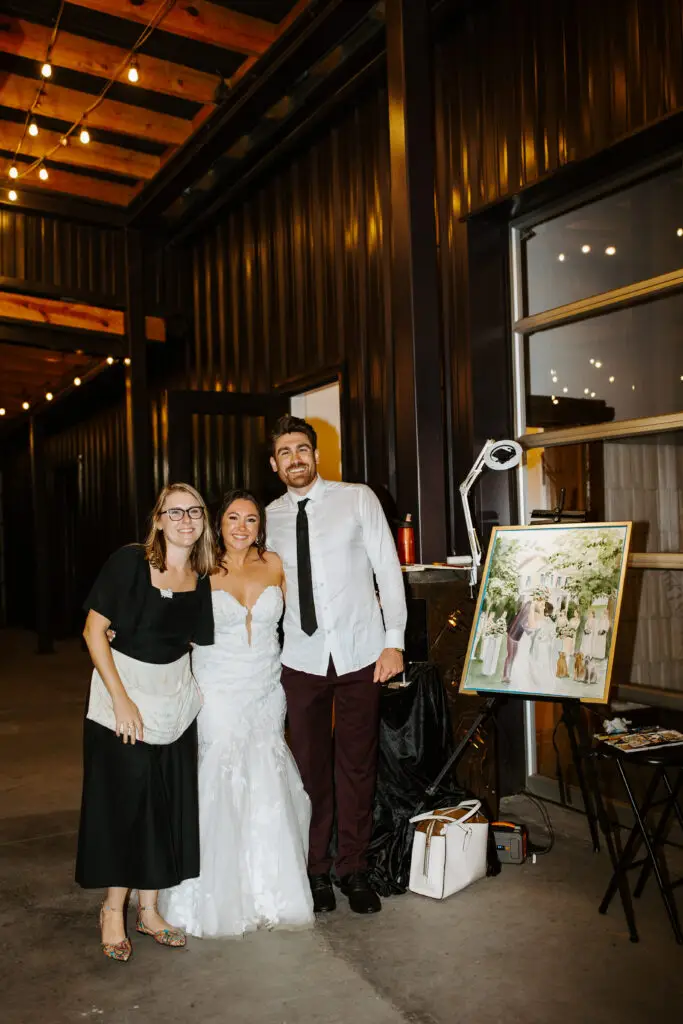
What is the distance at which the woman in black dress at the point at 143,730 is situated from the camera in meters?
2.78

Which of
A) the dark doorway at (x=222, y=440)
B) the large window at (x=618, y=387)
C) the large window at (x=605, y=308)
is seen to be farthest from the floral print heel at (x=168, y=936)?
the dark doorway at (x=222, y=440)

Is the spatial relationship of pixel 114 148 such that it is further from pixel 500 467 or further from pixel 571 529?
pixel 571 529

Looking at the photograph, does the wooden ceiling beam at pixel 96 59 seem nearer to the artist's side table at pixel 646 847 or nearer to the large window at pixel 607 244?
the large window at pixel 607 244

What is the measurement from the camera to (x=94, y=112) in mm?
5910

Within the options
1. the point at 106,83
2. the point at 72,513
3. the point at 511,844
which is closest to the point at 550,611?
the point at 511,844

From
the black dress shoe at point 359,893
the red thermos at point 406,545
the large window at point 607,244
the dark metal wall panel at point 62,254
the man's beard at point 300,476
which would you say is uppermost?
the dark metal wall panel at point 62,254

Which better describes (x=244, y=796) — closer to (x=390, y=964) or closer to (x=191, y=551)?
(x=390, y=964)

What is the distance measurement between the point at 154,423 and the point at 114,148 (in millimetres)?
2828

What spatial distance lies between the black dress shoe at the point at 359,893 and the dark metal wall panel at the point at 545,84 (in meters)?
3.13

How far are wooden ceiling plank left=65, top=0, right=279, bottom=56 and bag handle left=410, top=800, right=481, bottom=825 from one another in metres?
4.38

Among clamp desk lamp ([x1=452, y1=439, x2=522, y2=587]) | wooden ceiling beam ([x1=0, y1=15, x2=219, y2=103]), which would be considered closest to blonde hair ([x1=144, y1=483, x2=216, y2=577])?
clamp desk lamp ([x1=452, y1=439, x2=522, y2=587])

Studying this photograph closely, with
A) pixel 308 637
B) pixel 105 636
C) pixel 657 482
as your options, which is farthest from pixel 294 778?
pixel 657 482

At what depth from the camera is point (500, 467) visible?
403 centimetres

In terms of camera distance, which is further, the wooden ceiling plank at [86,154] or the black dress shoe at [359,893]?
the wooden ceiling plank at [86,154]
